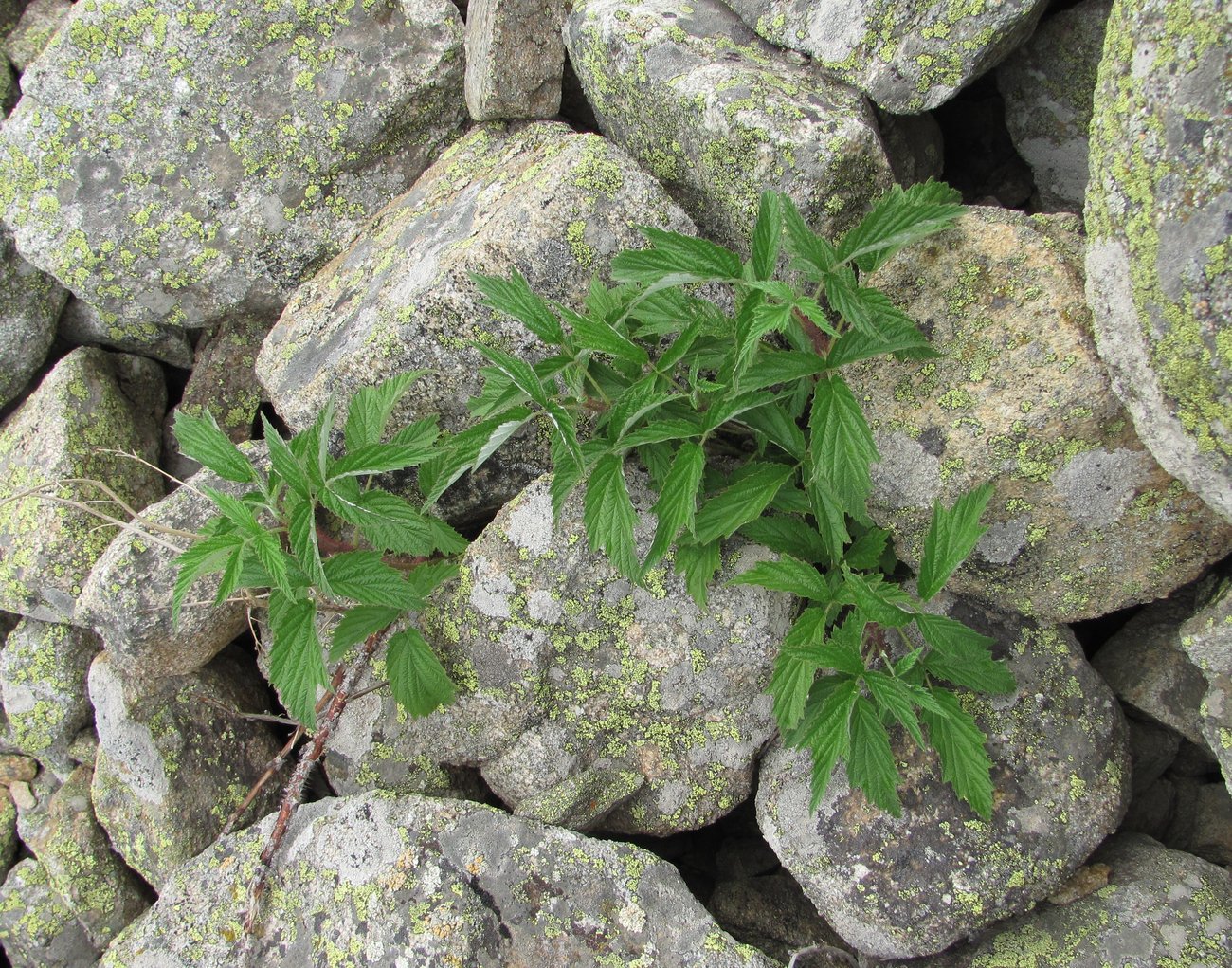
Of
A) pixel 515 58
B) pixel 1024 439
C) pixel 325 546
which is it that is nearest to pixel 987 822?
pixel 1024 439

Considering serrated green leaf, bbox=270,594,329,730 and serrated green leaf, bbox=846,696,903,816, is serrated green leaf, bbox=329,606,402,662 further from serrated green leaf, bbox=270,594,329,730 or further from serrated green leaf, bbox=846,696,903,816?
serrated green leaf, bbox=846,696,903,816

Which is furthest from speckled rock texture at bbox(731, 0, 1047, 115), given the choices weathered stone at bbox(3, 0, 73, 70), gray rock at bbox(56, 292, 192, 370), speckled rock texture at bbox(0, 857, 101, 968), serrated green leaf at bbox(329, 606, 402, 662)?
speckled rock texture at bbox(0, 857, 101, 968)

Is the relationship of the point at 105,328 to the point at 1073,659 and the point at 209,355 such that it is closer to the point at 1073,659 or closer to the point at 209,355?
the point at 209,355

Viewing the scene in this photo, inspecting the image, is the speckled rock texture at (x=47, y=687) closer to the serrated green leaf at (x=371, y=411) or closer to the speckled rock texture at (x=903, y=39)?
the serrated green leaf at (x=371, y=411)

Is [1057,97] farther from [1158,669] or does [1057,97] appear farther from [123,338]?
[123,338]

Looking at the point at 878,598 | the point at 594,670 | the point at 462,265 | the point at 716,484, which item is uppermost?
the point at 462,265

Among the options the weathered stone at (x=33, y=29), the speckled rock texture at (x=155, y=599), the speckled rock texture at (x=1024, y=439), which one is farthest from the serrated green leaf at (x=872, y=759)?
the weathered stone at (x=33, y=29)
